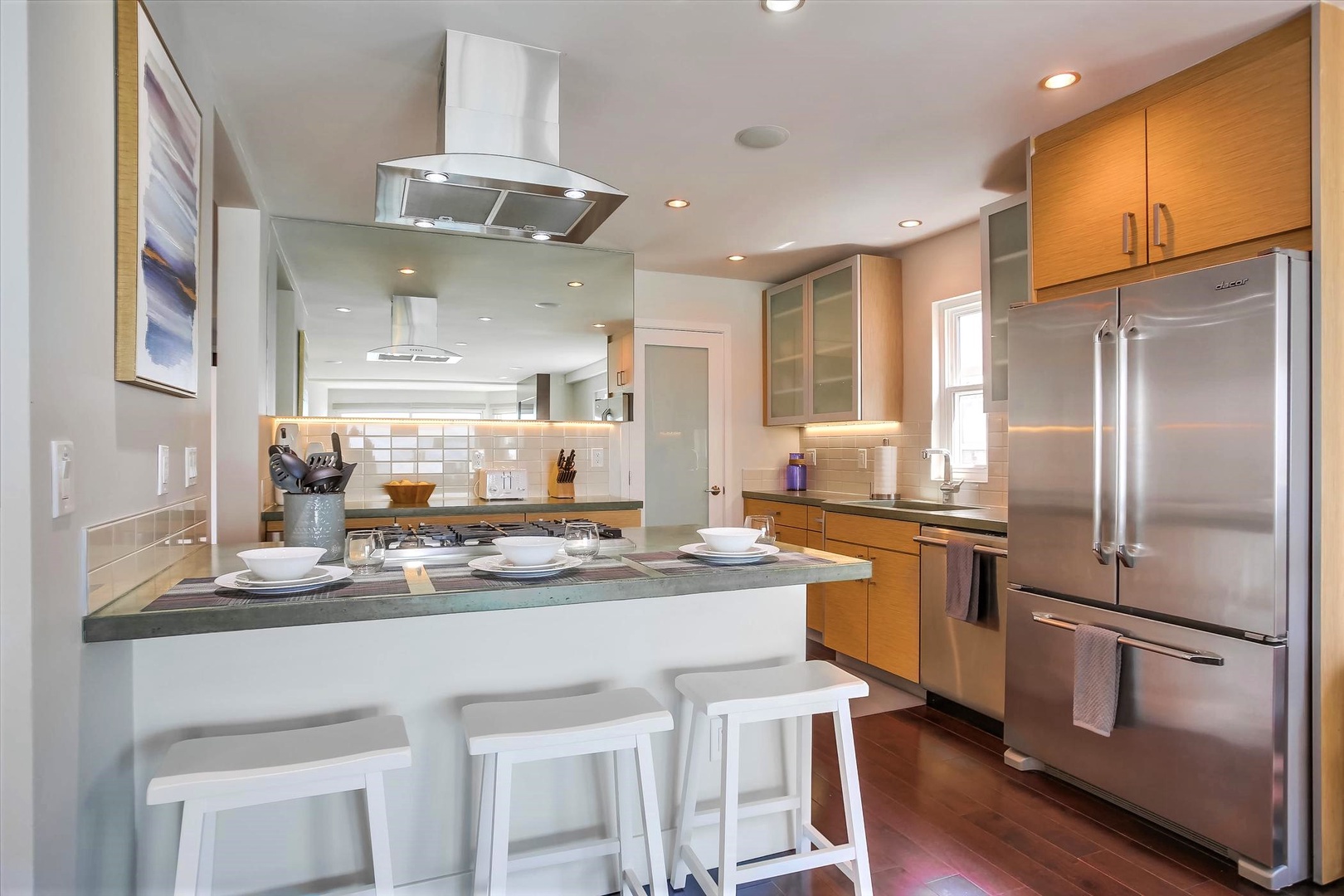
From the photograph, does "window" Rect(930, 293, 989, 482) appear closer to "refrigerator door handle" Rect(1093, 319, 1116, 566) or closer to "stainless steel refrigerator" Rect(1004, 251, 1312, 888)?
"stainless steel refrigerator" Rect(1004, 251, 1312, 888)

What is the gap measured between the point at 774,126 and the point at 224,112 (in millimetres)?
1946

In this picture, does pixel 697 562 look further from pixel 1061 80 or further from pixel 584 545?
pixel 1061 80

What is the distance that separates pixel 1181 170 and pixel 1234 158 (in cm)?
16

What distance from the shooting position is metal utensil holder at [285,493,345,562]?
2027 millimetres

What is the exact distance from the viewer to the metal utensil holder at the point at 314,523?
2027 mm

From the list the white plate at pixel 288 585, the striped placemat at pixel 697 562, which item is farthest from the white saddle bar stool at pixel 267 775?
the striped placemat at pixel 697 562

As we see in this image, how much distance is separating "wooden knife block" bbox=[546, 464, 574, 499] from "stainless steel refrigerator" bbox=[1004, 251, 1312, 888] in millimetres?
2667

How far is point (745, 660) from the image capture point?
2.17m

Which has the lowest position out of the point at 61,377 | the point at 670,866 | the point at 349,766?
the point at 670,866

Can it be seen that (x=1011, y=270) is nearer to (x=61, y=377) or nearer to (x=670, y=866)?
(x=670, y=866)

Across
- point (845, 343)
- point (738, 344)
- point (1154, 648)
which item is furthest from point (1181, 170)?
point (738, 344)

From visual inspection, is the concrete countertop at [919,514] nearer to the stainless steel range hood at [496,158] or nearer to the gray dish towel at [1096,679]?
the gray dish towel at [1096,679]

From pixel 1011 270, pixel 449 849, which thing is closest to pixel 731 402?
pixel 1011 270

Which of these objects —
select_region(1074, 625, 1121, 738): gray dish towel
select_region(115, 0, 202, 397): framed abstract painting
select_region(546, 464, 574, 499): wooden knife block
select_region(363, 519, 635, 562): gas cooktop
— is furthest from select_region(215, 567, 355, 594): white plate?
select_region(546, 464, 574, 499): wooden knife block
